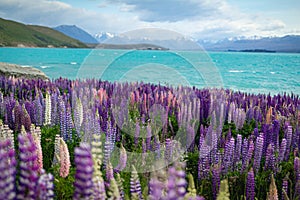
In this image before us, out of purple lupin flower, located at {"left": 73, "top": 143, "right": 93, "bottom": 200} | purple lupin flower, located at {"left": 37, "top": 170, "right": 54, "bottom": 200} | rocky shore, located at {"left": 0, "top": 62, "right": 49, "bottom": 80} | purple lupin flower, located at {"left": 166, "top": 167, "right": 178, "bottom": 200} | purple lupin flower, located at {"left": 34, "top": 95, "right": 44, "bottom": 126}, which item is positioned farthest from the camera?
rocky shore, located at {"left": 0, "top": 62, "right": 49, "bottom": 80}

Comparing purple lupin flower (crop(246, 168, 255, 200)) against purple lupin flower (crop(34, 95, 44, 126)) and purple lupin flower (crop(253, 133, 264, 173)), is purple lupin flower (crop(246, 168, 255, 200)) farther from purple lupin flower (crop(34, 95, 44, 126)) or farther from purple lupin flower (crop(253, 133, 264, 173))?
purple lupin flower (crop(34, 95, 44, 126))

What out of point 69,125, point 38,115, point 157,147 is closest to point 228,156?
point 157,147

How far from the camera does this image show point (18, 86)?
32.7ft

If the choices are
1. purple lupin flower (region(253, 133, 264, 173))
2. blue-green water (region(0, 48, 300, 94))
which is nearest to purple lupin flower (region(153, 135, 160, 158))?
purple lupin flower (region(253, 133, 264, 173))

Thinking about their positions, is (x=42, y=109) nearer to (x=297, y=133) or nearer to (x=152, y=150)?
(x=152, y=150)

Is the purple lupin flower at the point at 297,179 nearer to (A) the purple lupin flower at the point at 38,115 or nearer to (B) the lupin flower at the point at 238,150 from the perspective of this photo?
(B) the lupin flower at the point at 238,150

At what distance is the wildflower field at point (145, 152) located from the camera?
6.29ft

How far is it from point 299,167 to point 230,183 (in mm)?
807

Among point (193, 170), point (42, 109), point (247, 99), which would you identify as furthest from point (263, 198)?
point (247, 99)

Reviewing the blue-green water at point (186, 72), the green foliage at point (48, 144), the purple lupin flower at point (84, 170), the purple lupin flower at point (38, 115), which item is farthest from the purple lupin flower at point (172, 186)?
the blue-green water at point (186, 72)

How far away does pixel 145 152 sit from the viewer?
15.7 ft

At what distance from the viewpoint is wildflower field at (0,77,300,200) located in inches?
75.4

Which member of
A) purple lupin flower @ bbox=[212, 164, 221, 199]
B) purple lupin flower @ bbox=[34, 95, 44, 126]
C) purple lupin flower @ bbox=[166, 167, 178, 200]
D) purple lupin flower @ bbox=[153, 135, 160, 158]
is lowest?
purple lupin flower @ bbox=[212, 164, 221, 199]

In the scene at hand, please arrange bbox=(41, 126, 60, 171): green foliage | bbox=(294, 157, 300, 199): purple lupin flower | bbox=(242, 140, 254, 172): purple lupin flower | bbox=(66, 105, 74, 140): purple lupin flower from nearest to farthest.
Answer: bbox=(294, 157, 300, 199): purple lupin flower → bbox=(242, 140, 254, 172): purple lupin flower → bbox=(41, 126, 60, 171): green foliage → bbox=(66, 105, 74, 140): purple lupin flower
